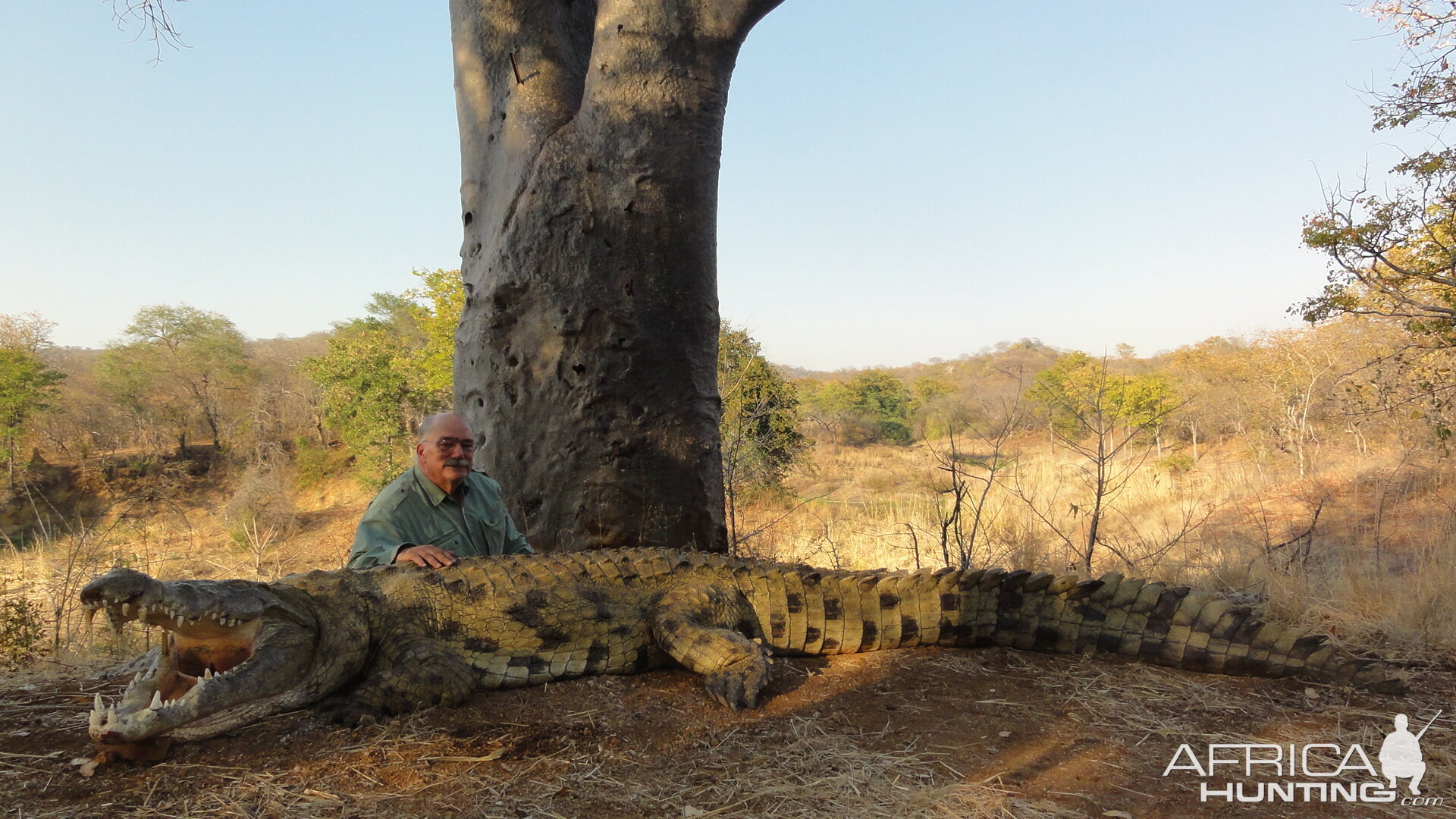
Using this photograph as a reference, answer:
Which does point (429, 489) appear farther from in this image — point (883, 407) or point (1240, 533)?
point (883, 407)

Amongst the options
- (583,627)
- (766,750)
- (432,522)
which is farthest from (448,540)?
(766,750)

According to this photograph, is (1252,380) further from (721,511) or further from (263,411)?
(263,411)

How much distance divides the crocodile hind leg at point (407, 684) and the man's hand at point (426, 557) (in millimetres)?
354

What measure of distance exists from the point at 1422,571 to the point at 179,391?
41549mm

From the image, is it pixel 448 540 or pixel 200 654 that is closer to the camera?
pixel 200 654

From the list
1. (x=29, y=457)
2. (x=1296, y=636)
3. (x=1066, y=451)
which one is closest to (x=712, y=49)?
(x=1296, y=636)

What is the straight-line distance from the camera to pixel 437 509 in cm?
416

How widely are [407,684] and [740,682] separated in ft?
4.31

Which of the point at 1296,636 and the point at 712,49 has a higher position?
the point at 712,49

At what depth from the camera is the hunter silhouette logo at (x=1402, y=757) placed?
246cm

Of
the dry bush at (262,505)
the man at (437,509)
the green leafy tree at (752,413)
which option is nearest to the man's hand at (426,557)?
the man at (437,509)

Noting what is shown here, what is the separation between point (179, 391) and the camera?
3462cm

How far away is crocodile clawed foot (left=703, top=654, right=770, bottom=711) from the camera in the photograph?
311 cm

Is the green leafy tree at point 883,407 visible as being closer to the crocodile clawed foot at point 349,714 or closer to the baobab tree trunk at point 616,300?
the baobab tree trunk at point 616,300
